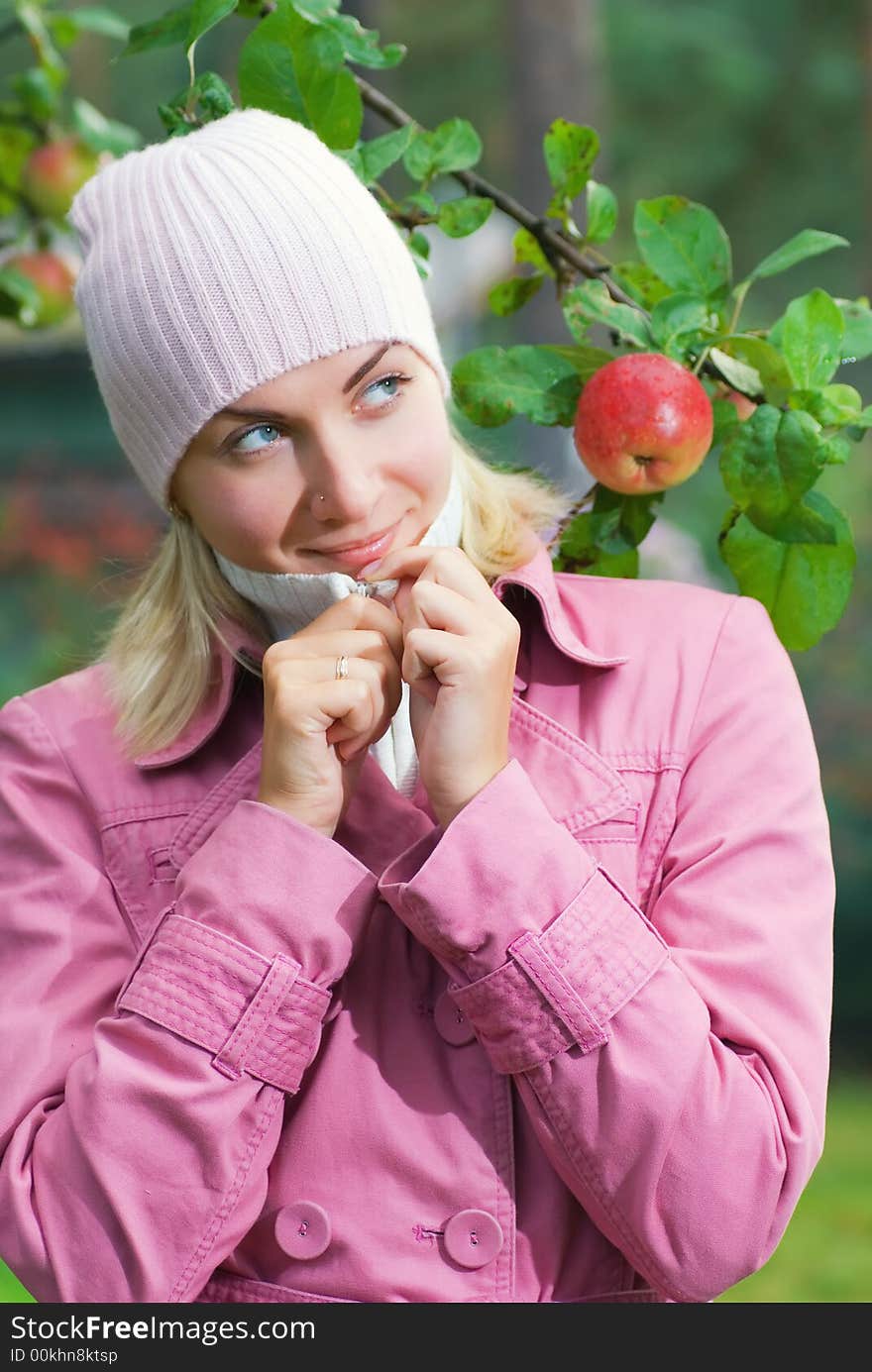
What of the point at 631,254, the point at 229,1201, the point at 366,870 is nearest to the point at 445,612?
the point at 366,870

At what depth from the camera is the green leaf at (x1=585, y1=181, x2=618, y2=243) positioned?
202 cm

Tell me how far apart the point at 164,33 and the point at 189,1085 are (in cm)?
128

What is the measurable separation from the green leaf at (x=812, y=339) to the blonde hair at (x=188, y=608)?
1.08ft

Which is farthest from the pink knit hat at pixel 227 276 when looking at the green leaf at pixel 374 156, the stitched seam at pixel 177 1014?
the stitched seam at pixel 177 1014

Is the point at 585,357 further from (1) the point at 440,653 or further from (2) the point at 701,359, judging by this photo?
(1) the point at 440,653

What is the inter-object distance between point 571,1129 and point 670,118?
1432cm

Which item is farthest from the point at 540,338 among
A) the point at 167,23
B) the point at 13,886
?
the point at 13,886

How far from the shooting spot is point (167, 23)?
2023 mm

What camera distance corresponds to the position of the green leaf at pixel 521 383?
1.92 m

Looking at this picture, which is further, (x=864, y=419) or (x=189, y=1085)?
(x=864, y=419)

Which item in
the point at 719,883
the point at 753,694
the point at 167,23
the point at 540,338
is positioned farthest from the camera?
the point at 540,338

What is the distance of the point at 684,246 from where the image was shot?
1922 millimetres

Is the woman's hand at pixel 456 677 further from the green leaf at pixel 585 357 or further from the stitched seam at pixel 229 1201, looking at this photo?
the green leaf at pixel 585 357
